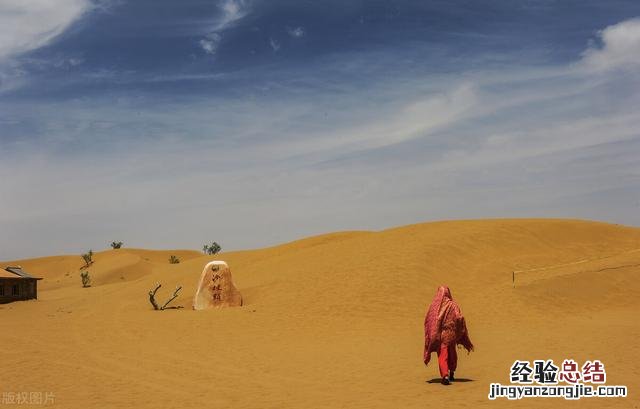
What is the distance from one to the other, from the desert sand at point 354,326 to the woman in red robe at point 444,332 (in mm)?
543

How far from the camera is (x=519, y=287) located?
77.3 feet

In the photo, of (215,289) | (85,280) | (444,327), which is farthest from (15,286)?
(444,327)

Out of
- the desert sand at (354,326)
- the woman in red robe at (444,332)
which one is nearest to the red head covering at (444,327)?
the woman in red robe at (444,332)

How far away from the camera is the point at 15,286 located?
3856cm

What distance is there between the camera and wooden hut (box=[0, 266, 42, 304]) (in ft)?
123

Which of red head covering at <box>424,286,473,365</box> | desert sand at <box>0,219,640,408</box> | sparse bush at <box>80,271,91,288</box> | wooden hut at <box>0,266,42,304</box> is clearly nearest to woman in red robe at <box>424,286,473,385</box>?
red head covering at <box>424,286,473,365</box>

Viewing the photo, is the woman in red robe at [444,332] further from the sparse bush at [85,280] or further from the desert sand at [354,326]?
the sparse bush at [85,280]

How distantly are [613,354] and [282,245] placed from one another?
1310 inches

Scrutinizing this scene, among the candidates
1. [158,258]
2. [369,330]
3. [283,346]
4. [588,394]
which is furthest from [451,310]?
[158,258]

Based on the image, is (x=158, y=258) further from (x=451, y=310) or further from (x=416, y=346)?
(x=451, y=310)

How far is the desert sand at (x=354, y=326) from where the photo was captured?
1148 centimetres

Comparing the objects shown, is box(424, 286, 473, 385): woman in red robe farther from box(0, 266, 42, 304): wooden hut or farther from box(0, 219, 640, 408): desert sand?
box(0, 266, 42, 304): wooden hut

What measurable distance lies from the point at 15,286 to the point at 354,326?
28813 mm

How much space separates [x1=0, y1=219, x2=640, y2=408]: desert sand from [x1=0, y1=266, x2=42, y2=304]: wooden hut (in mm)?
4145
